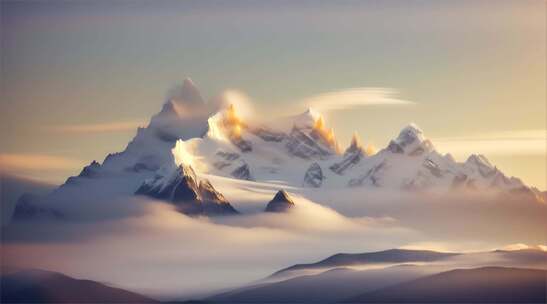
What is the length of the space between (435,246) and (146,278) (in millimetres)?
34561

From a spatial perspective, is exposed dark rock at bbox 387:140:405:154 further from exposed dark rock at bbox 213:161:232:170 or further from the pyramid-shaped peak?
exposed dark rock at bbox 213:161:232:170

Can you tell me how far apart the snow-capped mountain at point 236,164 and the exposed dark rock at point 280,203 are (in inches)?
215

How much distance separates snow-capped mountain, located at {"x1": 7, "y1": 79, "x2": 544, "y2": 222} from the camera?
162125 mm

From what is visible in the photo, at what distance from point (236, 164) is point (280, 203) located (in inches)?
1024

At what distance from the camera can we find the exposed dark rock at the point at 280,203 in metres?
159

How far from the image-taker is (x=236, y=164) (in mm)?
186000

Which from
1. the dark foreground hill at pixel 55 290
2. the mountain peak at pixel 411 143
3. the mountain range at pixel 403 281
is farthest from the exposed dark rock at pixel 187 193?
the dark foreground hill at pixel 55 290

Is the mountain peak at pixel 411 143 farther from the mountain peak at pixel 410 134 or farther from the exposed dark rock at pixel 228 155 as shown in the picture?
the exposed dark rock at pixel 228 155

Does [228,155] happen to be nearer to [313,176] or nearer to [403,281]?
[313,176]

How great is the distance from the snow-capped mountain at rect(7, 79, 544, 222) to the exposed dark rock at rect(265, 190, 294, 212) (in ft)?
17.9

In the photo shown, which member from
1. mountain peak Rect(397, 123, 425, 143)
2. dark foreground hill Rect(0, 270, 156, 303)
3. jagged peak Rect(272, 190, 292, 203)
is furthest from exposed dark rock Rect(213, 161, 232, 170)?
dark foreground hill Rect(0, 270, 156, 303)

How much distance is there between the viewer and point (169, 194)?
16788 centimetres

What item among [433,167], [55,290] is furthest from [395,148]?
[55,290]

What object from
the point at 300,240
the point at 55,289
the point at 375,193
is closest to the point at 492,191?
the point at 375,193
